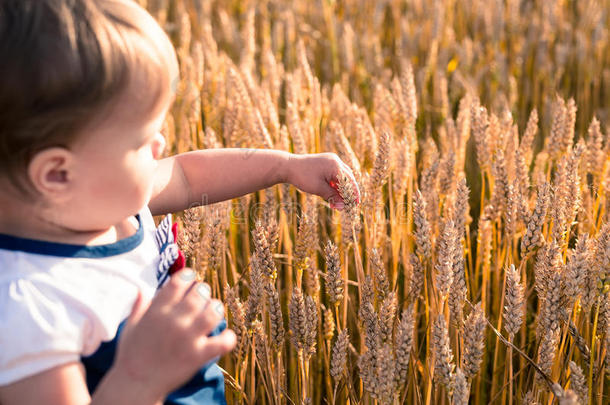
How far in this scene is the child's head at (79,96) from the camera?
624 millimetres

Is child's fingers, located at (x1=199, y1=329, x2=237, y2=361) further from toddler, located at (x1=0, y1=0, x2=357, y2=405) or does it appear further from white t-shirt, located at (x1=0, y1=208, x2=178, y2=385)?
white t-shirt, located at (x1=0, y1=208, x2=178, y2=385)

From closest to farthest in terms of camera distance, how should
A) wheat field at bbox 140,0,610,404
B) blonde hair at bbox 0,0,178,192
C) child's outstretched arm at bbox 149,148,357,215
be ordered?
blonde hair at bbox 0,0,178,192 < wheat field at bbox 140,0,610,404 < child's outstretched arm at bbox 149,148,357,215

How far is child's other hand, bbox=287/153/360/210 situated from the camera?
1.06 m

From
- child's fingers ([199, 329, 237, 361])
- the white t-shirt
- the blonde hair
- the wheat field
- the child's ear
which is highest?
the blonde hair

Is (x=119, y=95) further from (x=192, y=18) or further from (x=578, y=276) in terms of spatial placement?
(x=192, y=18)

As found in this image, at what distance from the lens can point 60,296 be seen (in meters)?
0.68

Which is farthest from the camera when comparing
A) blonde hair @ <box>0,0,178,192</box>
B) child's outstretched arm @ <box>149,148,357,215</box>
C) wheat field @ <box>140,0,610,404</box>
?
child's outstretched arm @ <box>149,148,357,215</box>

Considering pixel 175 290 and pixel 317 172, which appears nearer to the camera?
pixel 175 290

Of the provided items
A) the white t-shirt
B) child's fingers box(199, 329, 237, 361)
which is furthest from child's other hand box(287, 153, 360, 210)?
child's fingers box(199, 329, 237, 361)

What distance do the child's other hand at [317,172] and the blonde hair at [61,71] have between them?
0.43m

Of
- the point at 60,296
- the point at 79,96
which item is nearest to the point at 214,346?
the point at 60,296

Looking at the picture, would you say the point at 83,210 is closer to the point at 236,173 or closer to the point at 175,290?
the point at 175,290

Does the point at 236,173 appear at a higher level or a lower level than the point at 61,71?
lower

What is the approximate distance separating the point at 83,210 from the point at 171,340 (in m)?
0.17
